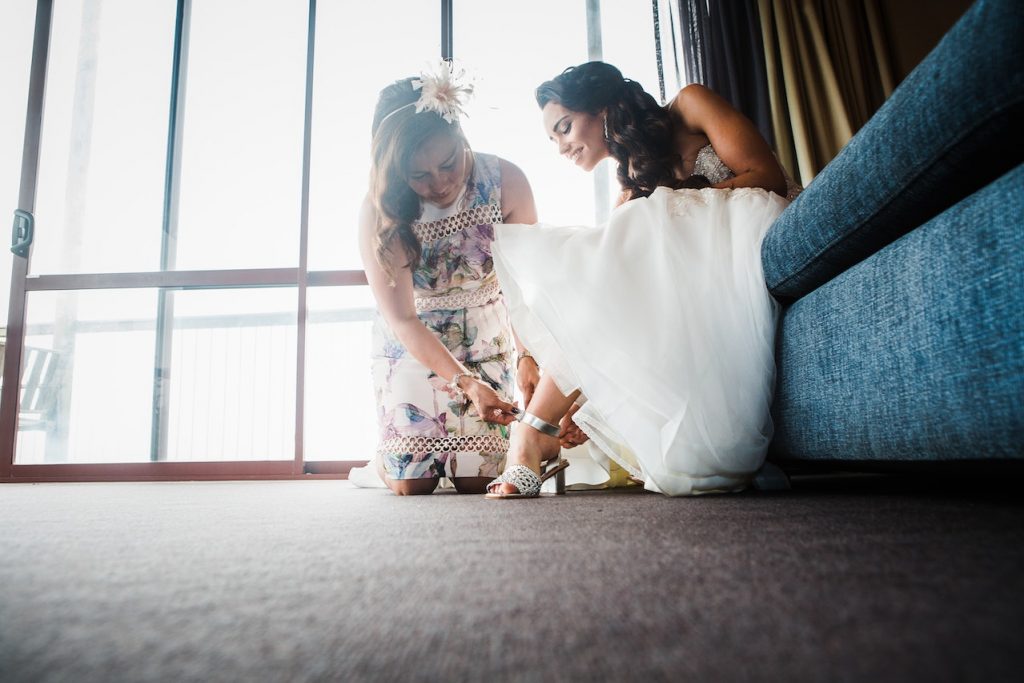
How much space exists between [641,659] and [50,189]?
12.4 feet

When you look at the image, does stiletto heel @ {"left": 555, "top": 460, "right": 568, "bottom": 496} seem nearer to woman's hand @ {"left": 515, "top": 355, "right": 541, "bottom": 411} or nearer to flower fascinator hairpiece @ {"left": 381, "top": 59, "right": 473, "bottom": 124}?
woman's hand @ {"left": 515, "top": 355, "right": 541, "bottom": 411}

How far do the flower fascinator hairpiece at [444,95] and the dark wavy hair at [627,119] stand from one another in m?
0.22

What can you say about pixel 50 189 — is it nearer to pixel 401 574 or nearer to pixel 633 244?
pixel 633 244

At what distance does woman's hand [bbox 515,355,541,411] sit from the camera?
5.02 feet

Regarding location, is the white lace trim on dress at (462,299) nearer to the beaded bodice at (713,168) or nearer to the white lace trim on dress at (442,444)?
the white lace trim on dress at (442,444)

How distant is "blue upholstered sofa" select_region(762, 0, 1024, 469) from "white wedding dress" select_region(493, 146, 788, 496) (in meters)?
0.09

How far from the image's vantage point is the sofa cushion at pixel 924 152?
56cm

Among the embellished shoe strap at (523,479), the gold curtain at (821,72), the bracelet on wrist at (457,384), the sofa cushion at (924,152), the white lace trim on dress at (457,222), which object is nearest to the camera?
the sofa cushion at (924,152)

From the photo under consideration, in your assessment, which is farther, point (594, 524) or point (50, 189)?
point (50, 189)

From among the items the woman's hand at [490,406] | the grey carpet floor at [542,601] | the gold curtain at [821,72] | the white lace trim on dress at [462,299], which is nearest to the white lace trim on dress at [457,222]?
the white lace trim on dress at [462,299]

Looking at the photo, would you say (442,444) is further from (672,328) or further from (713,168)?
(713,168)

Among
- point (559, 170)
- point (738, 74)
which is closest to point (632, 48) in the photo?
point (738, 74)

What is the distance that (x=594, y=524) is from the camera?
737 millimetres

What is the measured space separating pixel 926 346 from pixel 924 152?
0.70 feet
